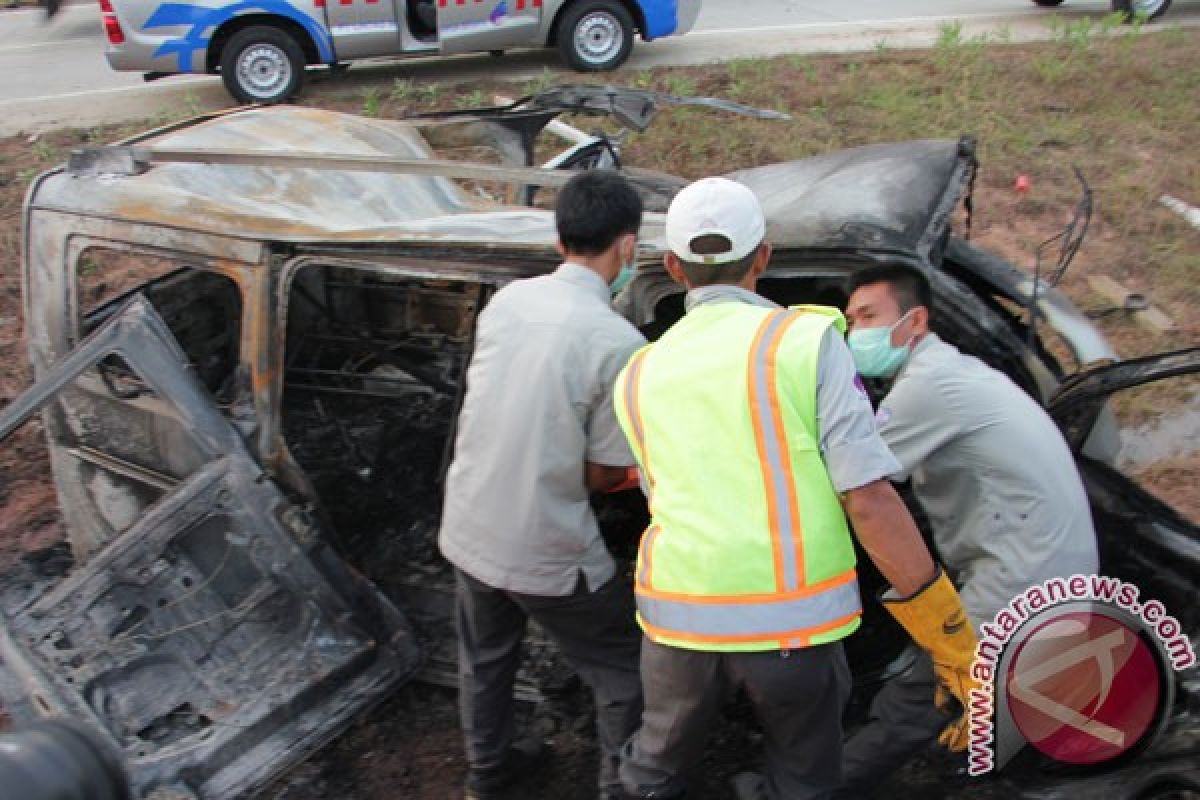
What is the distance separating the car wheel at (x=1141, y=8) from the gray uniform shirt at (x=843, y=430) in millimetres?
10324

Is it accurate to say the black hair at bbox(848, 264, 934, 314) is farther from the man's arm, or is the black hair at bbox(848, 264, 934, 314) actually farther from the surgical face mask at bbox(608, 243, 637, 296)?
the man's arm

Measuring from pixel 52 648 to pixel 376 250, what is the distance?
137 cm

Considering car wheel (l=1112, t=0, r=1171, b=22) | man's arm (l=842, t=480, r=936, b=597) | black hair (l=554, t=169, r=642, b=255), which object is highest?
black hair (l=554, t=169, r=642, b=255)

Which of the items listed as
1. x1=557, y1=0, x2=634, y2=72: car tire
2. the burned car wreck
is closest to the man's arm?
the burned car wreck

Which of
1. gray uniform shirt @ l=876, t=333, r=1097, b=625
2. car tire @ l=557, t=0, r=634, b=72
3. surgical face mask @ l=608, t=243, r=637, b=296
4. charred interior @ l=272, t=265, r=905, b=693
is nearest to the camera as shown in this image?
gray uniform shirt @ l=876, t=333, r=1097, b=625

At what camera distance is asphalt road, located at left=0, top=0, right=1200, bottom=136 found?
9.93m

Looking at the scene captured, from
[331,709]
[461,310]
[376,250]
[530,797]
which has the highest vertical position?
[376,250]

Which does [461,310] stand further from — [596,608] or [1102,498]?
[1102,498]

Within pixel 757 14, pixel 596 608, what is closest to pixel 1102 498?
pixel 596 608

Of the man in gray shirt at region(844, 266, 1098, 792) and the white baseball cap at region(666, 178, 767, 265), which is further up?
the white baseball cap at region(666, 178, 767, 265)

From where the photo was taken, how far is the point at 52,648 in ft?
10.3

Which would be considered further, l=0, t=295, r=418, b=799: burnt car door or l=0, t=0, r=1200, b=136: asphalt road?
l=0, t=0, r=1200, b=136: asphalt road

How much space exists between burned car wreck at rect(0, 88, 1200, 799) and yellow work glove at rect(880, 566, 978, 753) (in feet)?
1.44

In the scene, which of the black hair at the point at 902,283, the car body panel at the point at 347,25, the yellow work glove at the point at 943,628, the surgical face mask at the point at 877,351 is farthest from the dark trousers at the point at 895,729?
the car body panel at the point at 347,25
